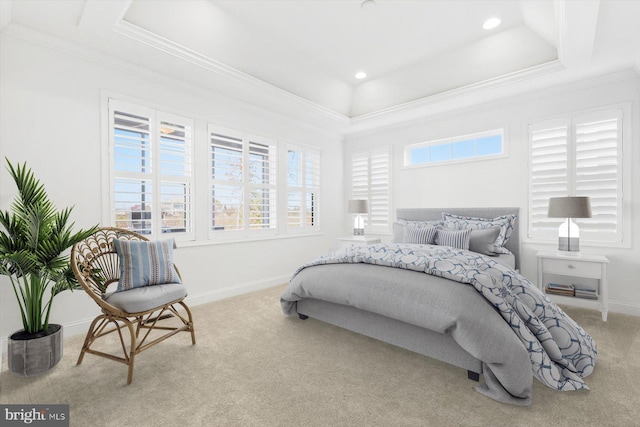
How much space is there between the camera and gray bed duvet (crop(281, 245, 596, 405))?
174cm

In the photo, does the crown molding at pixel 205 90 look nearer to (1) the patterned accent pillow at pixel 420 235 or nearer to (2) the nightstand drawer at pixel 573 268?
(1) the patterned accent pillow at pixel 420 235

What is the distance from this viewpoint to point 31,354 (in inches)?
79.1

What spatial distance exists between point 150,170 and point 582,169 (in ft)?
15.2

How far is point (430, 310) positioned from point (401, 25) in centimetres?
286

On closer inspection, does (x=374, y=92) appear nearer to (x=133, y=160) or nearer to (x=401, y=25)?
(x=401, y=25)

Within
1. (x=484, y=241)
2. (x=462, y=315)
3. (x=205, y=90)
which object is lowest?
(x=462, y=315)

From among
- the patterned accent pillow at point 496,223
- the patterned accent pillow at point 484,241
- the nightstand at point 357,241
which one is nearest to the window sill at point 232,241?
the nightstand at point 357,241

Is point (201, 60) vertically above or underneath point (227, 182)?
above

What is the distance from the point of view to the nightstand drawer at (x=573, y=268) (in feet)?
9.90

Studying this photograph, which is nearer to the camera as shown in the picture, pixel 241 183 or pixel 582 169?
pixel 582 169

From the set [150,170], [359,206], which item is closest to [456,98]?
[359,206]

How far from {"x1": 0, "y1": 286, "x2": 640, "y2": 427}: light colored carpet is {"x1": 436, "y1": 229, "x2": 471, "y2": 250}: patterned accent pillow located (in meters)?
1.33

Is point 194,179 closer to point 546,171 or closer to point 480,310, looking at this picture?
point 480,310

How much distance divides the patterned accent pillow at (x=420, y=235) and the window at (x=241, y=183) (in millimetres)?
1860
